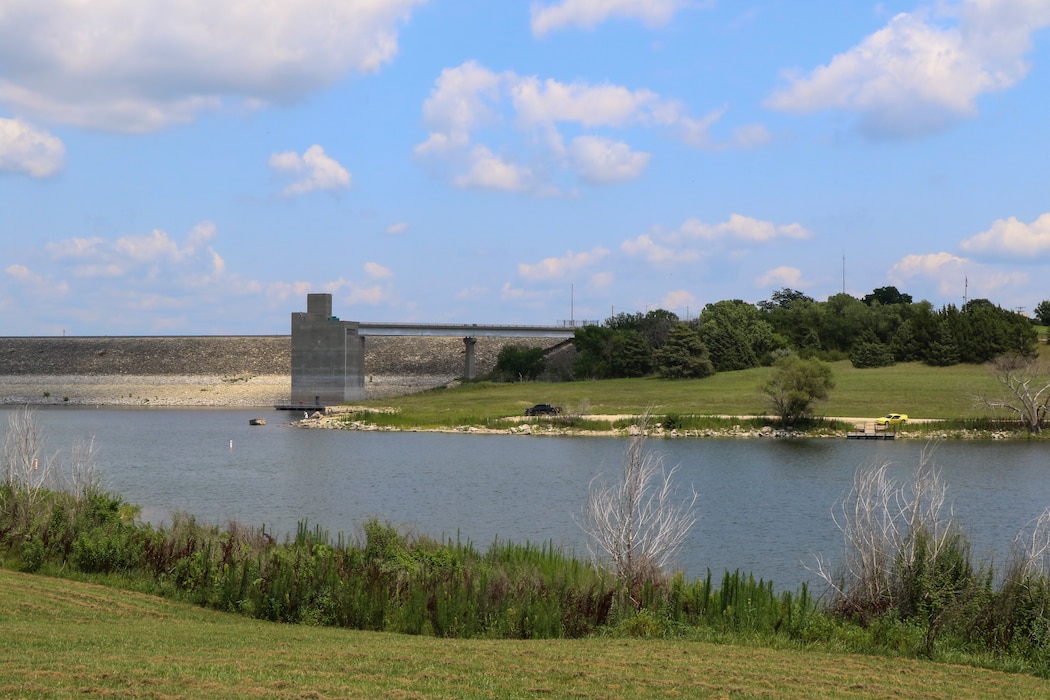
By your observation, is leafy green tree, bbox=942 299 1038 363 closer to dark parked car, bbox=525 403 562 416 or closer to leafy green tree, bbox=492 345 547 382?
dark parked car, bbox=525 403 562 416

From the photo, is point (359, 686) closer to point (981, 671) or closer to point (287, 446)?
point (981, 671)

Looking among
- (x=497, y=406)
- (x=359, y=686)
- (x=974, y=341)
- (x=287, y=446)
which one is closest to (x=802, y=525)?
(x=359, y=686)

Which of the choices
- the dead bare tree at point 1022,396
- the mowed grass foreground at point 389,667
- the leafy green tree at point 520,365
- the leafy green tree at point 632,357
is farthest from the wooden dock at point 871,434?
the leafy green tree at point 520,365

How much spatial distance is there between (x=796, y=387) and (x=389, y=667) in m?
55.0

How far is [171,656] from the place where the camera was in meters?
12.2

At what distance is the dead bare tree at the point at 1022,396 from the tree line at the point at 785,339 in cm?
1831

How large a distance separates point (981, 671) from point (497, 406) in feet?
230

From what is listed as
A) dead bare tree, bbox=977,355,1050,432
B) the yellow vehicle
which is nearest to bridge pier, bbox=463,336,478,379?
the yellow vehicle

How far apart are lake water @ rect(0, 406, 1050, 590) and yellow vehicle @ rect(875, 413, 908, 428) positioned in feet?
12.6

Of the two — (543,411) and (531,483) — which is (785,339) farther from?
(531,483)

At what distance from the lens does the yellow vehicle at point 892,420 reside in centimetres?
6124

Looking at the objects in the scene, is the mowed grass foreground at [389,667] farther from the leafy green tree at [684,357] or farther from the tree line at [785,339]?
the leafy green tree at [684,357]

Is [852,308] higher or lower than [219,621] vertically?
higher

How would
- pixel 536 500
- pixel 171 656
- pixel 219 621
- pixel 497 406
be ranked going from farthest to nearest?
pixel 497 406 → pixel 536 500 → pixel 219 621 → pixel 171 656
